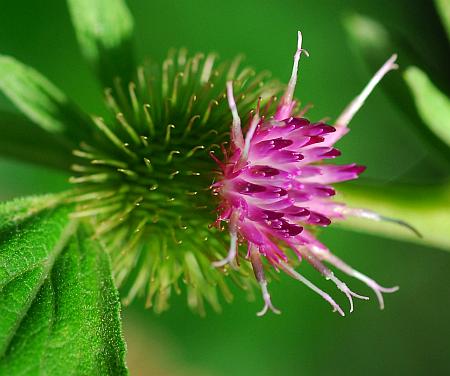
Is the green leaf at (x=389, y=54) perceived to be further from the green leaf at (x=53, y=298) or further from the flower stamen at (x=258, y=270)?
the green leaf at (x=53, y=298)

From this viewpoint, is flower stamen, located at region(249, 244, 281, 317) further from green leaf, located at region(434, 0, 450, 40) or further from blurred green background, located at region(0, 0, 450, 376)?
blurred green background, located at region(0, 0, 450, 376)

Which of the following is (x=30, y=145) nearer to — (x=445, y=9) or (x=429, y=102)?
(x=429, y=102)

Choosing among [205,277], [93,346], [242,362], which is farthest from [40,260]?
[242,362]

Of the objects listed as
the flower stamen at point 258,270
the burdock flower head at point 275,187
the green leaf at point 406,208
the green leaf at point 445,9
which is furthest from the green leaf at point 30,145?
the green leaf at point 445,9

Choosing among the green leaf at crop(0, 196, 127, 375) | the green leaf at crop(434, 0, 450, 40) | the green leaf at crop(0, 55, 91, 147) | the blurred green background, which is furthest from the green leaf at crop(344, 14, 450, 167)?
the blurred green background

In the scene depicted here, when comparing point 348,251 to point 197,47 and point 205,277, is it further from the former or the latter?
point 205,277

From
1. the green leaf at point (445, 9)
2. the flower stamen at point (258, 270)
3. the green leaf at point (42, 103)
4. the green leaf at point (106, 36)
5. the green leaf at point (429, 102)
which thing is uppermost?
the green leaf at point (445, 9)
